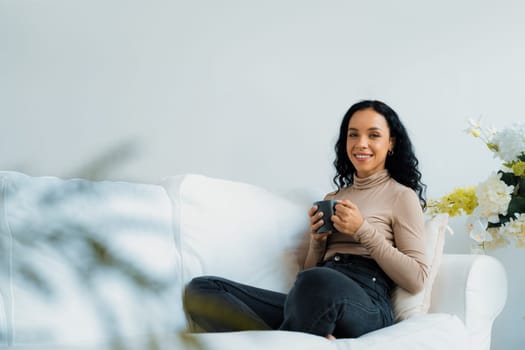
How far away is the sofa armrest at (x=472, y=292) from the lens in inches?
67.6

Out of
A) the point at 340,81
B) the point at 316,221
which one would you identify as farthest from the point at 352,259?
the point at 340,81

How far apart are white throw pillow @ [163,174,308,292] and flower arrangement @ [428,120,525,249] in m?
0.56

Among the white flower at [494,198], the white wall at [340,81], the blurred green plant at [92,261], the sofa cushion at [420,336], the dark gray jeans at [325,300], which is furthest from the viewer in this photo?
the white wall at [340,81]

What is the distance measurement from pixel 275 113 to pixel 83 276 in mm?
2253

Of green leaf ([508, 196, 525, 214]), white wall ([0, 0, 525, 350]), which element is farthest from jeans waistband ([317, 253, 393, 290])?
white wall ([0, 0, 525, 350])

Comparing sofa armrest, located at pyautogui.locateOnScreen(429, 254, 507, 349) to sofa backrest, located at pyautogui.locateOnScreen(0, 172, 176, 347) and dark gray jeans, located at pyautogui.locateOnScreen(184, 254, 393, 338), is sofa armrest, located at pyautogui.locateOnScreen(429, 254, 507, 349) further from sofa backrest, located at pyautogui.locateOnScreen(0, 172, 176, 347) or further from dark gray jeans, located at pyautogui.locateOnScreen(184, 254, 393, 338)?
sofa backrest, located at pyautogui.locateOnScreen(0, 172, 176, 347)

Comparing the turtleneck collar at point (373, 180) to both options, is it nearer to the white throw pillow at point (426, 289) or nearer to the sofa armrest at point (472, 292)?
the white throw pillow at point (426, 289)

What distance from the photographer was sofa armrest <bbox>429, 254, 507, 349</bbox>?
172 centimetres

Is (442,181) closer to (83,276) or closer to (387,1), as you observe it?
(387,1)

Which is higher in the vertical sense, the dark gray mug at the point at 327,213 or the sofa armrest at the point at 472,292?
the dark gray mug at the point at 327,213

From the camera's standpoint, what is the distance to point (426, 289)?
176 cm

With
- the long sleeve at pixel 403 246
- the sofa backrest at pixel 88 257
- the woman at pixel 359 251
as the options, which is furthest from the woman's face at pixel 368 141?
the sofa backrest at pixel 88 257

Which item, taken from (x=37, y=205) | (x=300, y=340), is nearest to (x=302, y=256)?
(x=300, y=340)

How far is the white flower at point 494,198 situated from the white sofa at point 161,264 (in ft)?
0.66
